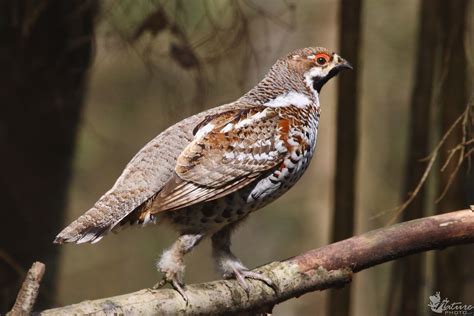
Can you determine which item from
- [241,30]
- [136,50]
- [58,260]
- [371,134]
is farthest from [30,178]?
[371,134]

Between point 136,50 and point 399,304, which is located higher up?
point 136,50

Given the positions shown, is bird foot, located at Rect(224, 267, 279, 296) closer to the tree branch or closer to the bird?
the bird

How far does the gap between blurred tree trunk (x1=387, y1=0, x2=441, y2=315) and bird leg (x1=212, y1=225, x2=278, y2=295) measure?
1.29m

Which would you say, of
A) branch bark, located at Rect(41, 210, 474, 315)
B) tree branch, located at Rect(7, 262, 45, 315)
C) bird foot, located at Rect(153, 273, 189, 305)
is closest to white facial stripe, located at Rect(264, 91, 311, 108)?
branch bark, located at Rect(41, 210, 474, 315)

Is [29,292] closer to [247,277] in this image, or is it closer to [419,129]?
[247,277]

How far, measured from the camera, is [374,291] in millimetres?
7199

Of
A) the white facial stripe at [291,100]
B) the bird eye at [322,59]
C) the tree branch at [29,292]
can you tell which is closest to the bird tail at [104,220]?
the tree branch at [29,292]

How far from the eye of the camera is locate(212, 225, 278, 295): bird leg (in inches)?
141

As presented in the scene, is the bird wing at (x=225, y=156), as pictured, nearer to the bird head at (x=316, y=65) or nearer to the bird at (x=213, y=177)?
the bird at (x=213, y=177)

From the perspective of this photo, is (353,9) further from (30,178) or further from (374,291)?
(374,291)

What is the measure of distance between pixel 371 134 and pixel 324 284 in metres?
3.68

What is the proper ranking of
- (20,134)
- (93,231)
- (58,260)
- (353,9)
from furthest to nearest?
(58,260) < (20,134) < (353,9) < (93,231)

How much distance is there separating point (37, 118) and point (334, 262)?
2.61 m

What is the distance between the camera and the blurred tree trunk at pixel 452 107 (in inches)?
169
